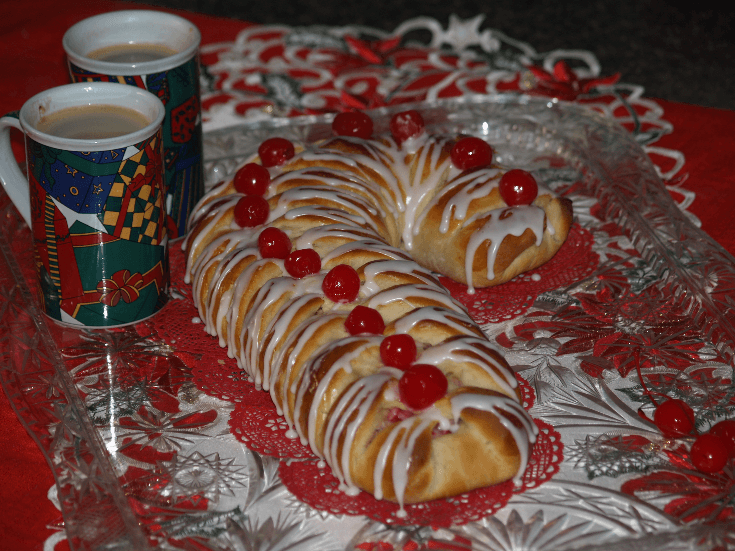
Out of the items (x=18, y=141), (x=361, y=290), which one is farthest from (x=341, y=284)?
(x=18, y=141)

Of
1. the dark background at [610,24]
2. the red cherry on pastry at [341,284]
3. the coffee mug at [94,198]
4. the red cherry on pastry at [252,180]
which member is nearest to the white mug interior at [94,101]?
the coffee mug at [94,198]

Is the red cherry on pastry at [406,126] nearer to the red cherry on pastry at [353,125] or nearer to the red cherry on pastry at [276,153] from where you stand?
the red cherry on pastry at [353,125]

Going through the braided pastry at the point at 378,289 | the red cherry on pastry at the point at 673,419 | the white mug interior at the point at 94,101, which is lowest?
the red cherry on pastry at the point at 673,419

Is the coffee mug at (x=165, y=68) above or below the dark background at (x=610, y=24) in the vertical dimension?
above

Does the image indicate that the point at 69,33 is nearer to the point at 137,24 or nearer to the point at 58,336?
the point at 137,24

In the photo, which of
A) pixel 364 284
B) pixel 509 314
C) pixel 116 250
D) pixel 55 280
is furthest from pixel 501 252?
pixel 55 280

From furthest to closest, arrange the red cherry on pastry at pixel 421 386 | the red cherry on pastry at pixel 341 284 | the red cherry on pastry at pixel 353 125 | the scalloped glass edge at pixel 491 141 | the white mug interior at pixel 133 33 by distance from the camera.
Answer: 1. the red cherry on pastry at pixel 353 125
2. the white mug interior at pixel 133 33
3. the red cherry on pastry at pixel 341 284
4. the scalloped glass edge at pixel 491 141
5. the red cherry on pastry at pixel 421 386

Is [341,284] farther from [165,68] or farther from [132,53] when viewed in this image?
[132,53]
